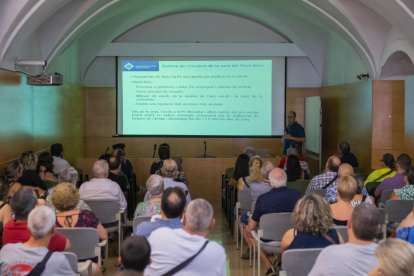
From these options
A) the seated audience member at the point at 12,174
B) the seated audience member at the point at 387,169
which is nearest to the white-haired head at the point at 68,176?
the seated audience member at the point at 12,174

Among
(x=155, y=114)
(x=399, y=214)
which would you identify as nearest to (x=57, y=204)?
(x=399, y=214)

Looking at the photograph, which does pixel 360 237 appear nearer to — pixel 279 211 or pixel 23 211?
pixel 279 211

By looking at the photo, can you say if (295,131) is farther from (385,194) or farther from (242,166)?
(385,194)

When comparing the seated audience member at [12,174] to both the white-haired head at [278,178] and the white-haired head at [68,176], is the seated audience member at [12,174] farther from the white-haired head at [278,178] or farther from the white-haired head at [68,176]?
the white-haired head at [278,178]

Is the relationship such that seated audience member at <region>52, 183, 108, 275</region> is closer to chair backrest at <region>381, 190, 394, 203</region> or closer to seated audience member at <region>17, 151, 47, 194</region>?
seated audience member at <region>17, 151, 47, 194</region>

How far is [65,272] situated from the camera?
262 centimetres

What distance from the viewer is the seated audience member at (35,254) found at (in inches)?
99.6

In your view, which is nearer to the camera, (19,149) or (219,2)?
(19,149)

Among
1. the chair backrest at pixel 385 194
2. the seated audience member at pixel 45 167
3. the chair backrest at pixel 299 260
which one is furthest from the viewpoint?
the seated audience member at pixel 45 167

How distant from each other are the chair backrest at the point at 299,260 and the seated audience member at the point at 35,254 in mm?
1340

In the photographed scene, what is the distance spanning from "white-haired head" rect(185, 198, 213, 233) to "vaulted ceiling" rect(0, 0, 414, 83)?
14.4 feet

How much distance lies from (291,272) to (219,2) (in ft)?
26.8

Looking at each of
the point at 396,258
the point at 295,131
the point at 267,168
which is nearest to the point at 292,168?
the point at 267,168

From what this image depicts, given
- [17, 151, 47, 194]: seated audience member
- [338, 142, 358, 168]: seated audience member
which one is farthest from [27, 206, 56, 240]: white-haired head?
[338, 142, 358, 168]: seated audience member
